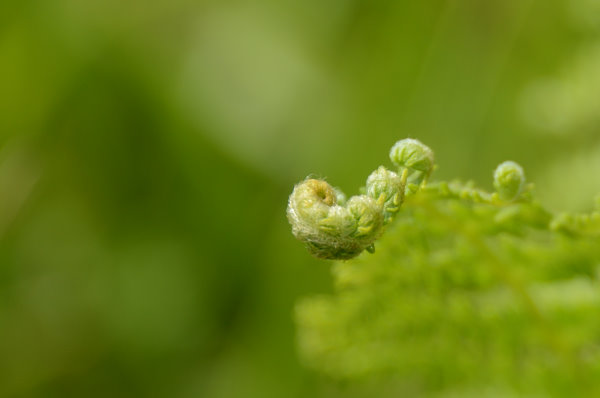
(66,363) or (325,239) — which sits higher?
(66,363)

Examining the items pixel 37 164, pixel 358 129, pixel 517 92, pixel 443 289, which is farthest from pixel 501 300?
pixel 37 164

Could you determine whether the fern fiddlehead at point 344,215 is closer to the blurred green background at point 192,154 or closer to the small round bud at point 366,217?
the small round bud at point 366,217

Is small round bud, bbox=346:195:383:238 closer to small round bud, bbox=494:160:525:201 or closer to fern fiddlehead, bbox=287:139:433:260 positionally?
fern fiddlehead, bbox=287:139:433:260

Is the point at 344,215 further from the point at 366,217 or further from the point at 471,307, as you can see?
the point at 471,307

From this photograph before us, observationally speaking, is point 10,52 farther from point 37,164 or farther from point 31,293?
point 31,293

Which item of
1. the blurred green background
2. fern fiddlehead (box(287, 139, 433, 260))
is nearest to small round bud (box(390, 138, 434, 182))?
fern fiddlehead (box(287, 139, 433, 260))

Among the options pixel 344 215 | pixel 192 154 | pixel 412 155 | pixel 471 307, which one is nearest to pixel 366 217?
pixel 344 215
